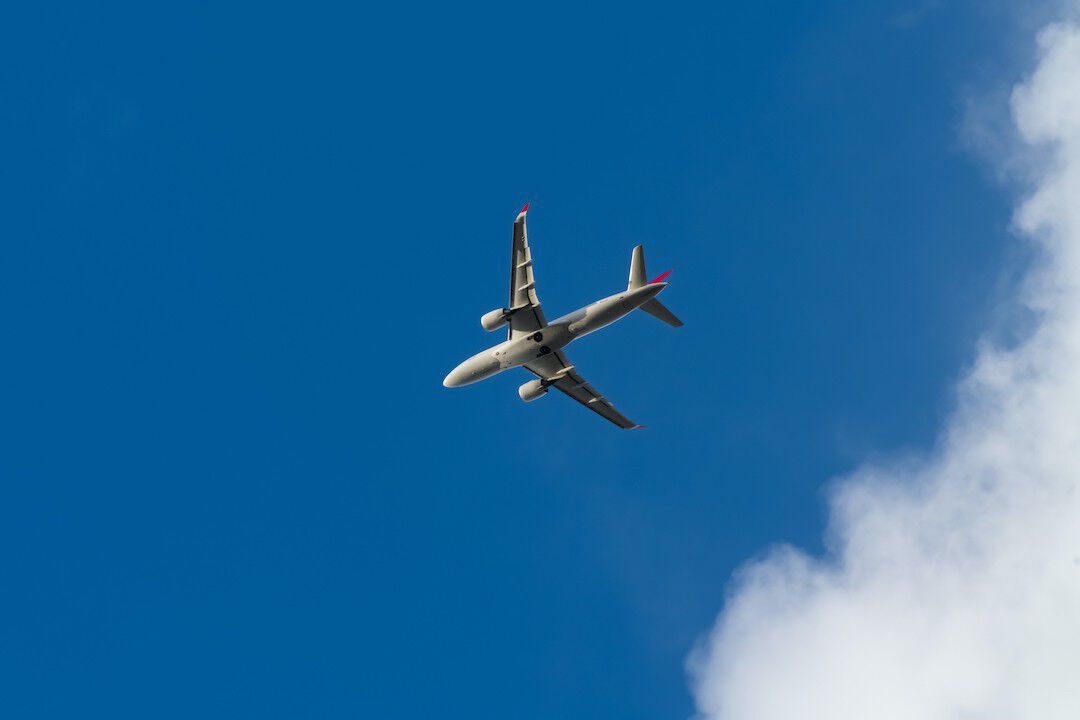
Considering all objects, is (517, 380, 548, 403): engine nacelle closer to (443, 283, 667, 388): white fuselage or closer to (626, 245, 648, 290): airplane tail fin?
(443, 283, 667, 388): white fuselage

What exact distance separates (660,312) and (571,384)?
9640mm

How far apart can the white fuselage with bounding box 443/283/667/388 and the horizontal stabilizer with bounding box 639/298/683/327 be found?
A: 1825mm

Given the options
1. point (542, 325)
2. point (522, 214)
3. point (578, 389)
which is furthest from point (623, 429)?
point (522, 214)

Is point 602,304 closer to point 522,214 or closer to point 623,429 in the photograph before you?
point 522,214

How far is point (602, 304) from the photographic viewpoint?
228ft

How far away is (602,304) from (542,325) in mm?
4868

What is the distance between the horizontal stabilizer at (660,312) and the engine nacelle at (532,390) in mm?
10070

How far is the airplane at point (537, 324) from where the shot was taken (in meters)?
69.1

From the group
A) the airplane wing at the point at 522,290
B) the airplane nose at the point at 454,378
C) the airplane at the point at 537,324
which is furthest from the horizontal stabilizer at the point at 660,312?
the airplane nose at the point at 454,378

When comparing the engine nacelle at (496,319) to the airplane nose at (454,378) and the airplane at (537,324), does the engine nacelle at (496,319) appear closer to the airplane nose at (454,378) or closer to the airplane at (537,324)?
the airplane at (537,324)

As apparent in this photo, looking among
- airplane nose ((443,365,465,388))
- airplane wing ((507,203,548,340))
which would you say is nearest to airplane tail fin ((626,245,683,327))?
airplane wing ((507,203,548,340))

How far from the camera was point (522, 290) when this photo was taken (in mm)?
71188

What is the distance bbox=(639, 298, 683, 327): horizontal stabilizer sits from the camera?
70.6 meters

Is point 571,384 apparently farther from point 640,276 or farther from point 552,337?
point 640,276
